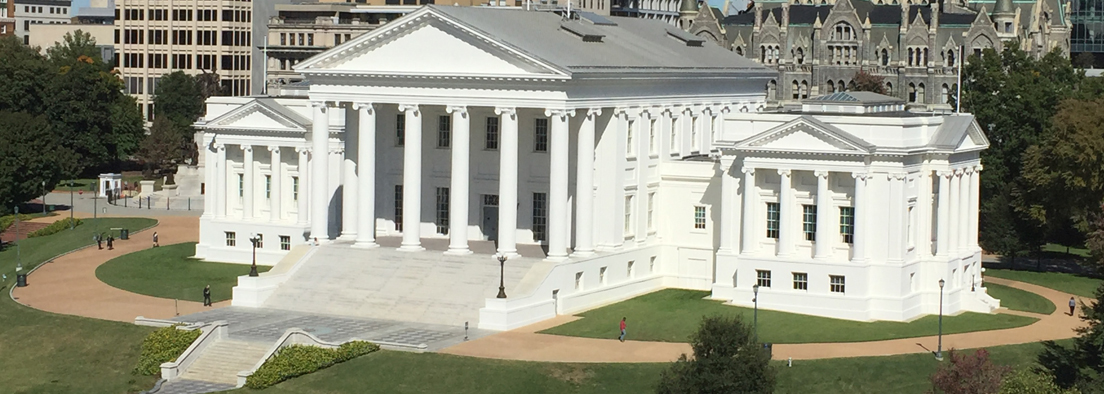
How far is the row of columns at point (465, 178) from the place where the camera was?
8912 cm

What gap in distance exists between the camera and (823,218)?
291 feet

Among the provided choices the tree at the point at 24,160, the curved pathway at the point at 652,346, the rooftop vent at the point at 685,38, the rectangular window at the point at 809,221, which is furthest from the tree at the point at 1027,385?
the tree at the point at 24,160

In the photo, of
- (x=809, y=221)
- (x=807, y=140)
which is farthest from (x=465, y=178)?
(x=809, y=221)

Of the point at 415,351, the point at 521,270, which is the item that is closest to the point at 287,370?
the point at 415,351

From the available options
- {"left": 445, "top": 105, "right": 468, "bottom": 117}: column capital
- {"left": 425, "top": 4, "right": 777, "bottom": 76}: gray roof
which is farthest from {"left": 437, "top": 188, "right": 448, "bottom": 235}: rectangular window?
{"left": 425, "top": 4, "right": 777, "bottom": 76}: gray roof

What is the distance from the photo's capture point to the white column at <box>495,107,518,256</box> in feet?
292

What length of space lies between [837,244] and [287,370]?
2584 centimetres

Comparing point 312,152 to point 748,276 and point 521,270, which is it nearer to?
point 521,270

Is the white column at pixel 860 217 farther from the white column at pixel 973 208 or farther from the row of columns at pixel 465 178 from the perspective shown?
the row of columns at pixel 465 178

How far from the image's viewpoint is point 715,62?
10606 cm

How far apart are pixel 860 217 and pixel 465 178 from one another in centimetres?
A: 1738

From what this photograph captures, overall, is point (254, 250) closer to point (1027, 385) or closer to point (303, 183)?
point (303, 183)

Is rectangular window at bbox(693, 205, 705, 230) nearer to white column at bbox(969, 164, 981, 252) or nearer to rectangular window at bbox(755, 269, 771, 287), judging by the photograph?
rectangular window at bbox(755, 269, 771, 287)

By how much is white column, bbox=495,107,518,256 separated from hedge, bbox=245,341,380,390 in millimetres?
11257
